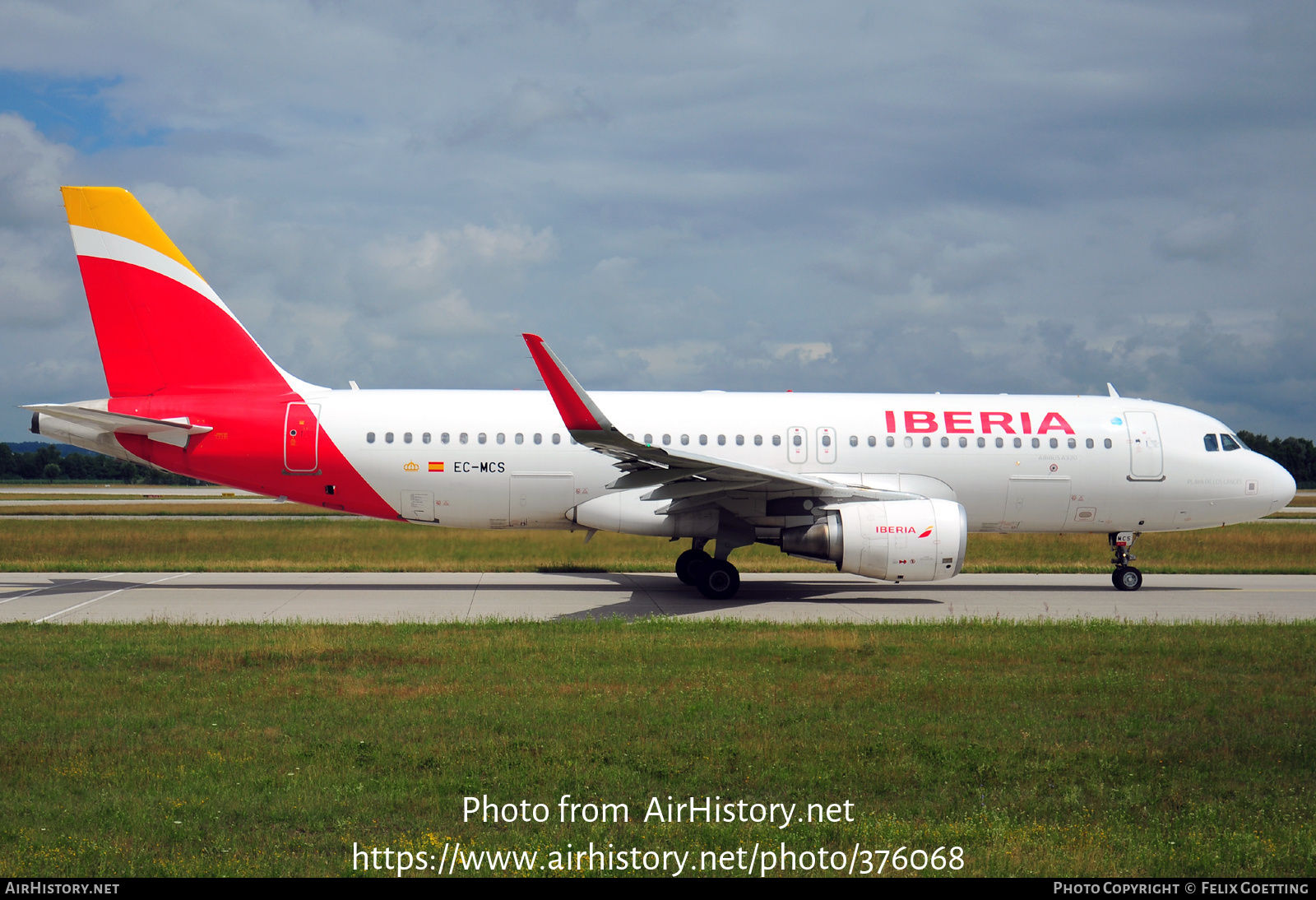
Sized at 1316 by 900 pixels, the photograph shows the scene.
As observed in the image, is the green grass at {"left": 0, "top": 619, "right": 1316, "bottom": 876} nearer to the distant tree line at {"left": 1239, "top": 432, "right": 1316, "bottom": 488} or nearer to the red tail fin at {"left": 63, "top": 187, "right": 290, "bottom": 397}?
the red tail fin at {"left": 63, "top": 187, "right": 290, "bottom": 397}

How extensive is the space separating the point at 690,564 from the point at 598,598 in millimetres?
1877

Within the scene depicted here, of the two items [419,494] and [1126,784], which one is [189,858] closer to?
[1126,784]

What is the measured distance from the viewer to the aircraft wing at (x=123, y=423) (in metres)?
16.4

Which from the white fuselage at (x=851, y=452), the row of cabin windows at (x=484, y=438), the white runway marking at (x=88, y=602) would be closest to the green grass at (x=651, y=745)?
the white runway marking at (x=88, y=602)

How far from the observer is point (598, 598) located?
54.1 ft

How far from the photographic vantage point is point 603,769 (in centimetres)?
657

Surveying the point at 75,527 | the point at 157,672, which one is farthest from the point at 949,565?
the point at 75,527

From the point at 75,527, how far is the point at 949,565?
89.8ft

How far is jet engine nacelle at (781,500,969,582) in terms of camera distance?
594 inches

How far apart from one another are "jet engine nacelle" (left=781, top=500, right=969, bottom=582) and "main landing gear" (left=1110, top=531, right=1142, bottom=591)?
4920 mm

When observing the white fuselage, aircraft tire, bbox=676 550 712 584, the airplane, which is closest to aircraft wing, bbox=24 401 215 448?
the airplane

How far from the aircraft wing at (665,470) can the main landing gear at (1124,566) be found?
449 cm

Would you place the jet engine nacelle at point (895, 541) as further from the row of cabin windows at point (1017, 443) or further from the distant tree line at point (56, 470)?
the distant tree line at point (56, 470)
